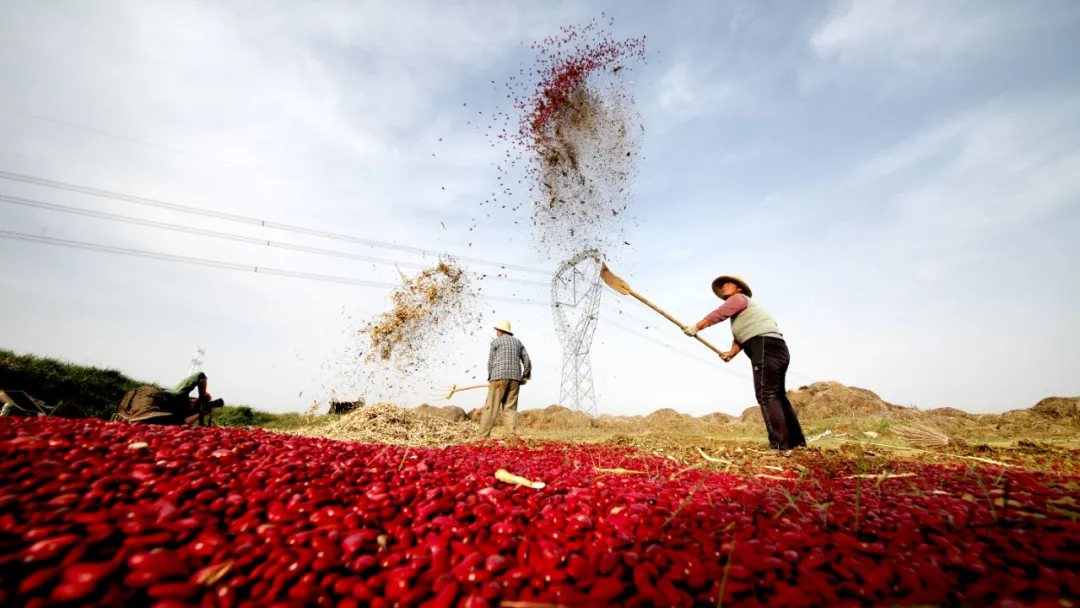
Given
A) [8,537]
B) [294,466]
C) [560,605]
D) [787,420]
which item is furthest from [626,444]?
[8,537]

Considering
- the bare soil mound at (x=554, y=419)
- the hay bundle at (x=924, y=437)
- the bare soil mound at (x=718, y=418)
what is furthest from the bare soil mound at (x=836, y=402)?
the hay bundle at (x=924, y=437)

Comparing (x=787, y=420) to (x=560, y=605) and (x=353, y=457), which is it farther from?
(x=560, y=605)

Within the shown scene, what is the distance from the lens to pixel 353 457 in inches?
135

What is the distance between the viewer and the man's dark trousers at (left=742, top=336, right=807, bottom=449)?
240 inches

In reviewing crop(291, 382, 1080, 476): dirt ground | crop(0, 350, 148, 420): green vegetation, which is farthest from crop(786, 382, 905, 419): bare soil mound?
crop(0, 350, 148, 420): green vegetation

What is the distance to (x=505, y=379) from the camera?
9.73 m

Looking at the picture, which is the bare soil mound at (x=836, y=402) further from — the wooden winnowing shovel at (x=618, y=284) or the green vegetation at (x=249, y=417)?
the green vegetation at (x=249, y=417)

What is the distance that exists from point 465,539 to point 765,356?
5.51 metres

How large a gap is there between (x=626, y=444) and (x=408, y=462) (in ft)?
14.8

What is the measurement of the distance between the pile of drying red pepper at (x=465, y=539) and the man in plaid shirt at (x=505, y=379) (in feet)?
22.5

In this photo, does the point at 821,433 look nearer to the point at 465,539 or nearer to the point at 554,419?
the point at 554,419

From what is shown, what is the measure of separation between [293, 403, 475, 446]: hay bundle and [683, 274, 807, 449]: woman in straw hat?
533 centimetres

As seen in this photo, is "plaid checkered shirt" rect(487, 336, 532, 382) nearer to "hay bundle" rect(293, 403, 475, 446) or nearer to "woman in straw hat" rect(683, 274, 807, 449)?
"hay bundle" rect(293, 403, 475, 446)

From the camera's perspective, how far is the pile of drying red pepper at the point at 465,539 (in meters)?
1.53
